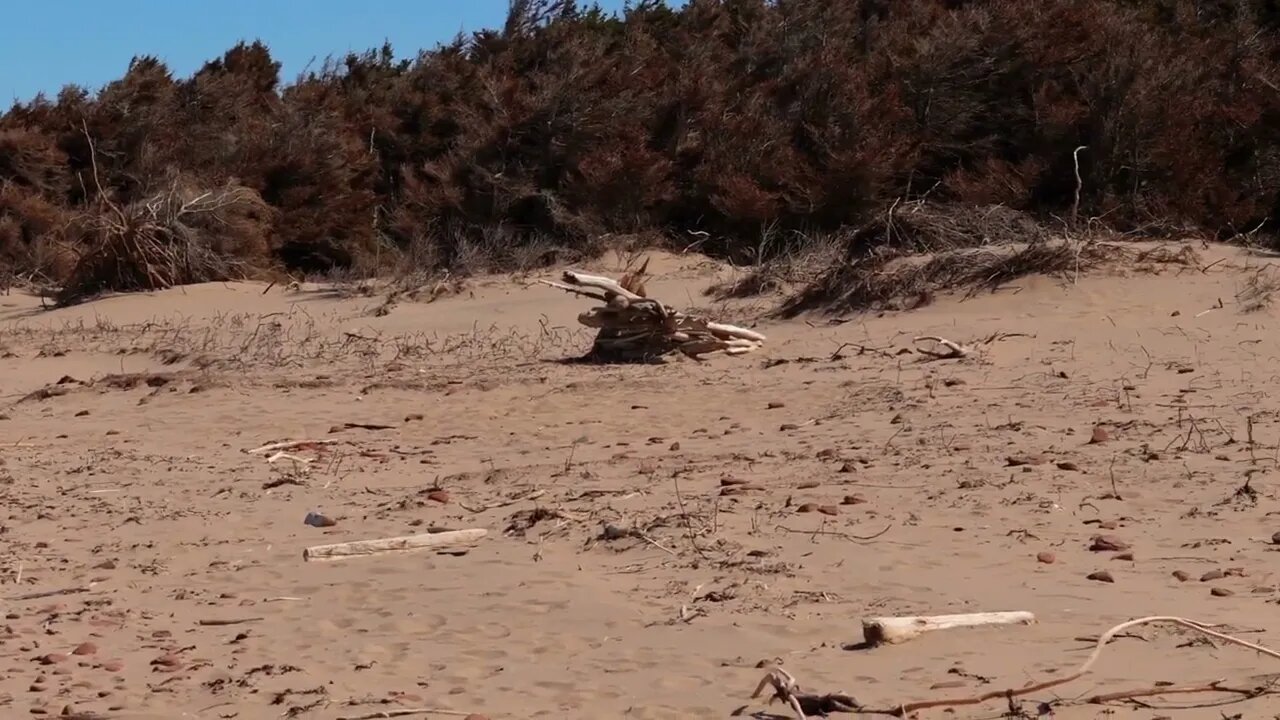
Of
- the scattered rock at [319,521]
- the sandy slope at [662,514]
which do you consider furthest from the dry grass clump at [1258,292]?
the scattered rock at [319,521]

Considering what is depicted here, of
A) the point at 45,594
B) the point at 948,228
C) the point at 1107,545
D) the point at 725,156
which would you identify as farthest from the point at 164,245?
the point at 1107,545

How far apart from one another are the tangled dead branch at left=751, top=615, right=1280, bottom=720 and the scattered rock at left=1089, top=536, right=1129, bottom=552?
4.59ft

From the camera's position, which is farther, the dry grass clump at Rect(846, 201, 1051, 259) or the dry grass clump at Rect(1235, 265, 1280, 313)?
the dry grass clump at Rect(846, 201, 1051, 259)

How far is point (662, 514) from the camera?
6840 millimetres

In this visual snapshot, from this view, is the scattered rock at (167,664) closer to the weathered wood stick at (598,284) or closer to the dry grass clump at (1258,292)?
the weathered wood stick at (598,284)

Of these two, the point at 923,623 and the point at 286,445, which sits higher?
the point at 286,445

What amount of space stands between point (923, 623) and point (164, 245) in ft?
48.8

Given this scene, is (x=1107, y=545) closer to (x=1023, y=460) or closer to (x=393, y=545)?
(x=1023, y=460)

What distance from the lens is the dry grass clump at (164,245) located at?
58.6 feet

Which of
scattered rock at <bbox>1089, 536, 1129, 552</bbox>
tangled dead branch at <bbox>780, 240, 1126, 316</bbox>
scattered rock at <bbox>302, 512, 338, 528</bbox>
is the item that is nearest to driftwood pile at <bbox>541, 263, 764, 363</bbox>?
tangled dead branch at <bbox>780, 240, 1126, 316</bbox>

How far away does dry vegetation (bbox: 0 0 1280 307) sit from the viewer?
17.2 metres

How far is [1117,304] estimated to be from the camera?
1225cm

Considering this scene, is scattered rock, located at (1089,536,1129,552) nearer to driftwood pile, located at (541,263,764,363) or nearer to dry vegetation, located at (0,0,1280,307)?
driftwood pile, located at (541,263,764,363)

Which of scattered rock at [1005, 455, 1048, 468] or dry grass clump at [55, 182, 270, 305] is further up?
dry grass clump at [55, 182, 270, 305]
